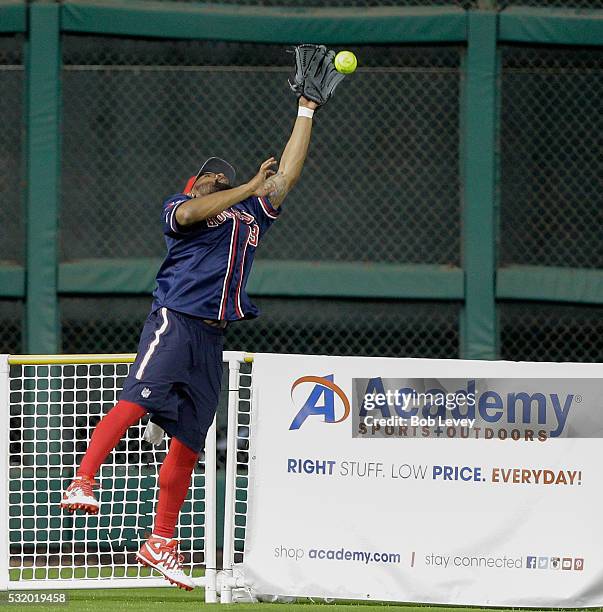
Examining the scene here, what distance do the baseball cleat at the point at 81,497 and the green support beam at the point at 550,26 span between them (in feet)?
17.8

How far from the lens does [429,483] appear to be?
680cm

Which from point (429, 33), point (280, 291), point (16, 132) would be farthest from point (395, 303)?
point (16, 132)

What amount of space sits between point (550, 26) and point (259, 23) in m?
2.27

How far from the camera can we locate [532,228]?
10.1 m

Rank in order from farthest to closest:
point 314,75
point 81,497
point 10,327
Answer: point 10,327, point 314,75, point 81,497

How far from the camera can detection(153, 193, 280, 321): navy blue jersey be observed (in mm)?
6297

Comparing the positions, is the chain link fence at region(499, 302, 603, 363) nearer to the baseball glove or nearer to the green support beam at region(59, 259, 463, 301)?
the green support beam at region(59, 259, 463, 301)

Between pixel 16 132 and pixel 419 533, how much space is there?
201 inches

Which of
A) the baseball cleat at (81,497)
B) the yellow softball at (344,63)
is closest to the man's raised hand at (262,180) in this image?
the yellow softball at (344,63)

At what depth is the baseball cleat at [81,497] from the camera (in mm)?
5926

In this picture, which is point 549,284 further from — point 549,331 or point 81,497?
point 81,497

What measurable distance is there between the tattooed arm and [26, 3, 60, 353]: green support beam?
3.77 meters

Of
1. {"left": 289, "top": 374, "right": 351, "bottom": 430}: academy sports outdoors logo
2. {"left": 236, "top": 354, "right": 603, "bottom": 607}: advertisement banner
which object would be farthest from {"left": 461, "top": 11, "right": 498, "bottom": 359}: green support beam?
{"left": 289, "top": 374, "right": 351, "bottom": 430}: academy sports outdoors logo

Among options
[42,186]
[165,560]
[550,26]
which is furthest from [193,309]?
[550,26]
